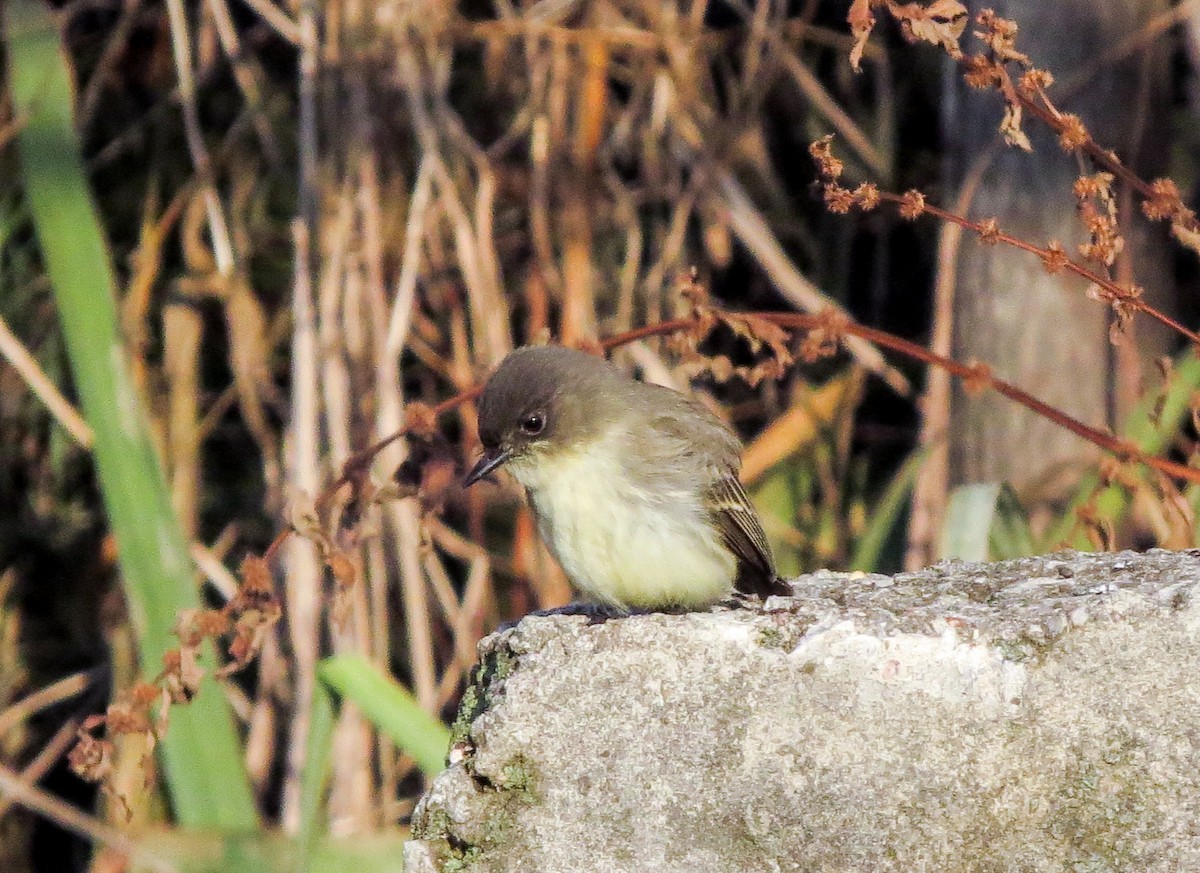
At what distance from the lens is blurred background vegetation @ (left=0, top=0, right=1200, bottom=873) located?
4496 millimetres

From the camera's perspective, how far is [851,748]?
2.01 metres

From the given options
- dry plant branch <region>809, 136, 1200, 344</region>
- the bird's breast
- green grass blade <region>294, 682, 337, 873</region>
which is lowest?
green grass blade <region>294, 682, 337, 873</region>

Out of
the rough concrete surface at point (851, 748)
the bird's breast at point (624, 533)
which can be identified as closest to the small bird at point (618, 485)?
the bird's breast at point (624, 533)

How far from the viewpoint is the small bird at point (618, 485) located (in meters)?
3.06

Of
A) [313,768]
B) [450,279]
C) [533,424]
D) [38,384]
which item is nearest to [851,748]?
[313,768]

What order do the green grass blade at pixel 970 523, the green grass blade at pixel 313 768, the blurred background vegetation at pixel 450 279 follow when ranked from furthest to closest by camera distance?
the blurred background vegetation at pixel 450 279, the green grass blade at pixel 970 523, the green grass blade at pixel 313 768

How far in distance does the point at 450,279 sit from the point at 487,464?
1960mm

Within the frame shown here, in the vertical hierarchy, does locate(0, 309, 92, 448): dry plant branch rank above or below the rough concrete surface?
below

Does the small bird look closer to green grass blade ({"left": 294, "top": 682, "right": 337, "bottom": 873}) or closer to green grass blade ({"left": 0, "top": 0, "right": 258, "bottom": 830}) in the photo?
green grass blade ({"left": 294, "top": 682, "right": 337, "bottom": 873})

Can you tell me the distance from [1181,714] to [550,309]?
140 inches

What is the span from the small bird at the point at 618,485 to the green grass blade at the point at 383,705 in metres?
0.39

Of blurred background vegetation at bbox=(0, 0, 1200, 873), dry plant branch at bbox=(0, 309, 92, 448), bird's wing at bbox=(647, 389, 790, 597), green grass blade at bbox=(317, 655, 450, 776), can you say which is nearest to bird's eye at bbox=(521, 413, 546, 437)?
bird's wing at bbox=(647, 389, 790, 597)

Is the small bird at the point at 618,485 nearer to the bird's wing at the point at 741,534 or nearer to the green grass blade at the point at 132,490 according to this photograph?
the bird's wing at the point at 741,534

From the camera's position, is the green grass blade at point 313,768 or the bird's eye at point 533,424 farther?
the bird's eye at point 533,424
